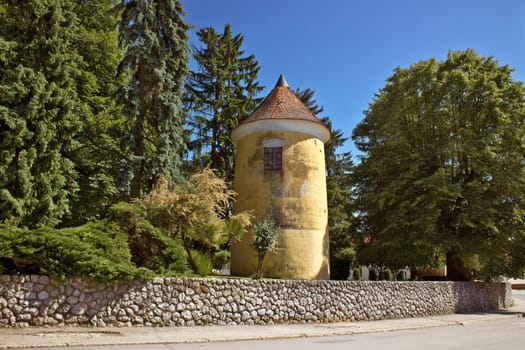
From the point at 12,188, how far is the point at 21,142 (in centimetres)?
184

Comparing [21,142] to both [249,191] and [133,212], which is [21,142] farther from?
[249,191]

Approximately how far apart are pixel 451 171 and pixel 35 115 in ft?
71.4

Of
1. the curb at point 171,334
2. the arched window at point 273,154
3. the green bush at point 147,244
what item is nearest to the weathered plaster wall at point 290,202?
the arched window at point 273,154

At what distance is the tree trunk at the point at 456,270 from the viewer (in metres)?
24.4

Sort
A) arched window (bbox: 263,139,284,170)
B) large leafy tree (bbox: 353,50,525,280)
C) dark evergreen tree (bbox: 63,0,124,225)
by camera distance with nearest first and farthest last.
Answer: dark evergreen tree (bbox: 63,0,124,225) < arched window (bbox: 263,139,284,170) < large leafy tree (bbox: 353,50,525,280)

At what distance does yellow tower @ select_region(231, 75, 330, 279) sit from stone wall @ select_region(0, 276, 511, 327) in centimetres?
399

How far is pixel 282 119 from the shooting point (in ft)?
70.4

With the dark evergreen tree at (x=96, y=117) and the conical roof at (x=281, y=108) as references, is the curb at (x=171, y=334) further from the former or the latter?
the conical roof at (x=281, y=108)

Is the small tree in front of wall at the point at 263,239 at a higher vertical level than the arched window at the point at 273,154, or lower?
lower

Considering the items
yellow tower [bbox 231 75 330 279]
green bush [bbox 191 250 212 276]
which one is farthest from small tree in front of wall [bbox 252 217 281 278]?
green bush [bbox 191 250 212 276]

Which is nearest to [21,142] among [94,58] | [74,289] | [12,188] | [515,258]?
[12,188]

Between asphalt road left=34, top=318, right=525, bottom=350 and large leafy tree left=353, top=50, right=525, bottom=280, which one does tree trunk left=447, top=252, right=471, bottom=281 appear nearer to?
large leafy tree left=353, top=50, right=525, bottom=280

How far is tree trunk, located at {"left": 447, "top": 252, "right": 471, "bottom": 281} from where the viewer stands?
2441cm

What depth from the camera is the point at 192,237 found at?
53.0 feet
